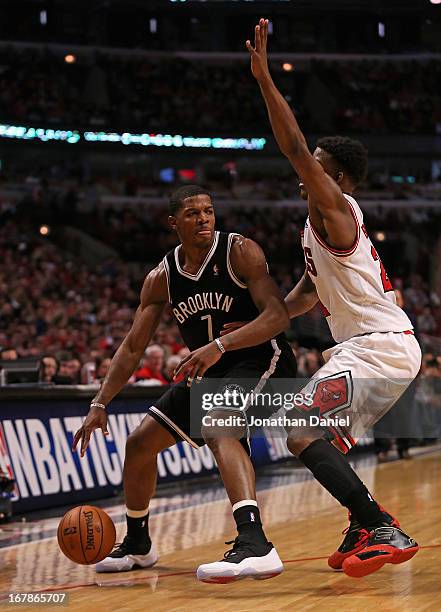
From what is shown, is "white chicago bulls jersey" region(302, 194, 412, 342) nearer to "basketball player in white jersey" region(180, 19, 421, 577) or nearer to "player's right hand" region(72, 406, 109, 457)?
"basketball player in white jersey" region(180, 19, 421, 577)

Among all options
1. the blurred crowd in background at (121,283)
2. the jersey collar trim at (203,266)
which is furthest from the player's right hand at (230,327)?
the blurred crowd in background at (121,283)

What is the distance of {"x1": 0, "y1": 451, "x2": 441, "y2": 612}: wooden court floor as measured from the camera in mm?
5168

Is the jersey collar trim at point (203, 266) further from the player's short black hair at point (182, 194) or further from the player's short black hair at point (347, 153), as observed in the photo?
the player's short black hair at point (347, 153)

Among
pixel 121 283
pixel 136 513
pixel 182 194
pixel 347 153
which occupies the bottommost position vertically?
pixel 121 283

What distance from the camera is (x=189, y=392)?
20.3 feet

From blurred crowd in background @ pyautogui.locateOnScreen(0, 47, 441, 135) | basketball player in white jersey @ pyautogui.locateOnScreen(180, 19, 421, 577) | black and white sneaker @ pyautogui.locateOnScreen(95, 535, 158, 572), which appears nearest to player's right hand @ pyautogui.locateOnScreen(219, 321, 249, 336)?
basketball player in white jersey @ pyautogui.locateOnScreen(180, 19, 421, 577)

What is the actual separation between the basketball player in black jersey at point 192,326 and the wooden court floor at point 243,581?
469mm

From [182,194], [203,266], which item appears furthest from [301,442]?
[182,194]

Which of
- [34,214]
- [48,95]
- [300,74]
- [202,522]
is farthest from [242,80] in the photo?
[202,522]

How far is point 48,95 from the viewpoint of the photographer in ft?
115

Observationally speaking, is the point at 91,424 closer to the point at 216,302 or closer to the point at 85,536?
the point at 85,536

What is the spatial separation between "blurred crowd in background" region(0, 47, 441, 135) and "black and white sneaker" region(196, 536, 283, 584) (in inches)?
1179
